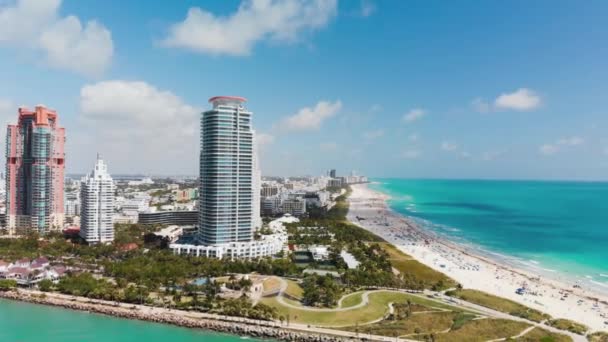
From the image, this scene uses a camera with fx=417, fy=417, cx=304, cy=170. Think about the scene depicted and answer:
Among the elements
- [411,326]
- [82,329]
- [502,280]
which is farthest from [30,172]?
[502,280]

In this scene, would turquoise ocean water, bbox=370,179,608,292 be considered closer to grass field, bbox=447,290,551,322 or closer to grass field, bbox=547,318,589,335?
grass field, bbox=447,290,551,322

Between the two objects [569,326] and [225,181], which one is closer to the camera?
[569,326]

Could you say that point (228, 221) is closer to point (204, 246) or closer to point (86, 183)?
point (204, 246)

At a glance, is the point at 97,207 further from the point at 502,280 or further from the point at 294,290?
the point at 502,280

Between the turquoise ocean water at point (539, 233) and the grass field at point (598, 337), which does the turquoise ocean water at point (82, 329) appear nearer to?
the grass field at point (598, 337)

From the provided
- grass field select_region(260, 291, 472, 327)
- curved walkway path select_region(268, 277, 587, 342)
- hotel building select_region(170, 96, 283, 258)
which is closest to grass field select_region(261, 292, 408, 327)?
grass field select_region(260, 291, 472, 327)

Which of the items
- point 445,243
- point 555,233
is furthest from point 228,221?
point 555,233
